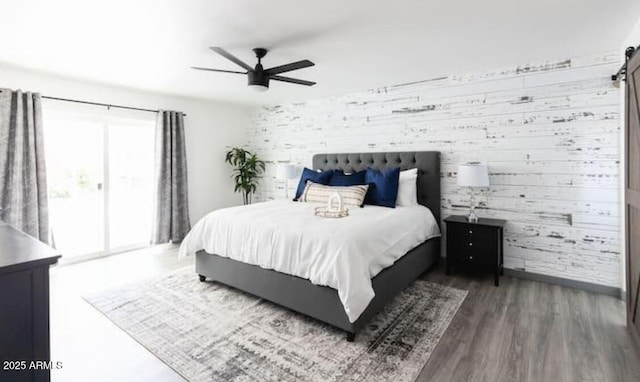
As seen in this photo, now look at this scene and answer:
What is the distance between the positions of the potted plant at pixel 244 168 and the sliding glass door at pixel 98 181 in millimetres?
1449

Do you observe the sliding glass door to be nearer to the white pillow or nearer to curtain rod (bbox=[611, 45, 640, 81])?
the white pillow

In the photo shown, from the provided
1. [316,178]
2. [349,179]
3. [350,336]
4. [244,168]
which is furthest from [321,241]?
[244,168]

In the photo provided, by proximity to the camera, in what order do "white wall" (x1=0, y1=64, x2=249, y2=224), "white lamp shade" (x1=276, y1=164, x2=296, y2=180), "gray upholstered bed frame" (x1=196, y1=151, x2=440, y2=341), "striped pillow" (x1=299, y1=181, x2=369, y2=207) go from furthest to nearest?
"white lamp shade" (x1=276, y1=164, x2=296, y2=180), "white wall" (x1=0, y1=64, x2=249, y2=224), "striped pillow" (x1=299, y1=181, x2=369, y2=207), "gray upholstered bed frame" (x1=196, y1=151, x2=440, y2=341)

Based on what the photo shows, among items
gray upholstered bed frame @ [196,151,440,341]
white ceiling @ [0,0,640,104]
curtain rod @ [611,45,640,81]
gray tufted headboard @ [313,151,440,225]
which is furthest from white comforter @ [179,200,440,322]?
curtain rod @ [611,45,640,81]

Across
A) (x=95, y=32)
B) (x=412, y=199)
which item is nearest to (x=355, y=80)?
(x=412, y=199)

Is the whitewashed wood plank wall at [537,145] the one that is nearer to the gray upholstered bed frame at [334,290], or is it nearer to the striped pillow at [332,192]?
the gray upholstered bed frame at [334,290]

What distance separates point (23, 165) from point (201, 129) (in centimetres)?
248

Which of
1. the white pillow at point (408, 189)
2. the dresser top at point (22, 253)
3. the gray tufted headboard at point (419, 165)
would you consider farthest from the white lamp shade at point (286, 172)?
the dresser top at point (22, 253)

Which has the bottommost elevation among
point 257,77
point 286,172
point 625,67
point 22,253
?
point 22,253

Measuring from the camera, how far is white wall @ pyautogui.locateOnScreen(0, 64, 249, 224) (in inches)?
167

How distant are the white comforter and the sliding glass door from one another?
199cm

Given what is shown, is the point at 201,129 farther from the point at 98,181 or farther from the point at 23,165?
the point at 23,165

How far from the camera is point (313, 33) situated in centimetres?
270

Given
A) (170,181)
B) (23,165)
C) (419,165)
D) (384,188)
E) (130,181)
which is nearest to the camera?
(23,165)
